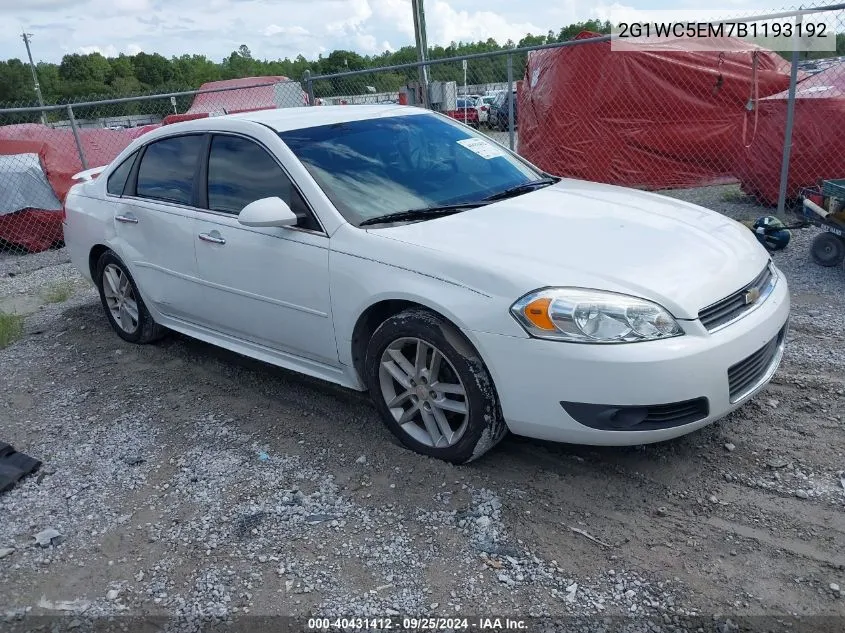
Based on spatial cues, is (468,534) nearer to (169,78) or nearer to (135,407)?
(135,407)

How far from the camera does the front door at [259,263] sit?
3.74 metres

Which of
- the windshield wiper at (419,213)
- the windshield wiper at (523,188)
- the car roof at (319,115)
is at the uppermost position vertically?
the car roof at (319,115)

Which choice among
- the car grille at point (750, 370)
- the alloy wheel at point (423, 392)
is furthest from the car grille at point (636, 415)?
the alloy wheel at point (423, 392)

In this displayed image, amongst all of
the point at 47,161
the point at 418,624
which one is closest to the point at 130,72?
the point at 47,161

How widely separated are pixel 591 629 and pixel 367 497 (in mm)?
1195

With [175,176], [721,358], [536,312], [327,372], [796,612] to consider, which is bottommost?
[796,612]

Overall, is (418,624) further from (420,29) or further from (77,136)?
(420,29)

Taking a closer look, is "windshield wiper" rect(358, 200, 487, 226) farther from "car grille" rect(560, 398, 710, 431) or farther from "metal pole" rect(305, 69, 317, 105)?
"metal pole" rect(305, 69, 317, 105)

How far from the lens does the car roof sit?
4254 millimetres

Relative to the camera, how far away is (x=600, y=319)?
292 centimetres

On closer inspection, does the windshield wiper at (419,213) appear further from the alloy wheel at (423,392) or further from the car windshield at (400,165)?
the alloy wheel at (423,392)

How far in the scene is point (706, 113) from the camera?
34.2 ft

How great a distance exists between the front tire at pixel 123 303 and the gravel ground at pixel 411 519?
960mm

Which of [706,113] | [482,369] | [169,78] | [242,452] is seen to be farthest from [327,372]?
[169,78]
